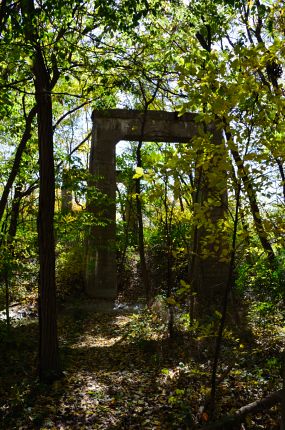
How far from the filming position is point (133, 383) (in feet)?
15.9

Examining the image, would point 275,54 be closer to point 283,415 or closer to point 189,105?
point 189,105

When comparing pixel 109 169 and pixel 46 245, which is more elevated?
pixel 109 169

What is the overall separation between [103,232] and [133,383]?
633 centimetres

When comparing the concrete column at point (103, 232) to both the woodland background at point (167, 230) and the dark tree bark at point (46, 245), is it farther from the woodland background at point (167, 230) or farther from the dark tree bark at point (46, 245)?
the dark tree bark at point (46, 245)

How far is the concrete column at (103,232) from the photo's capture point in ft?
35.5

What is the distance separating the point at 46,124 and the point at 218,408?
12.3 feet

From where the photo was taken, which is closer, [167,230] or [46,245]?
[46,245]

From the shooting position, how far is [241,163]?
2951 mm

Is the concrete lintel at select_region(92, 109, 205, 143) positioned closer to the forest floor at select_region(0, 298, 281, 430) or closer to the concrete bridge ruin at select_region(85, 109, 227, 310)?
the concrete bridge ruin at select_region(85, 109, 227, 310)

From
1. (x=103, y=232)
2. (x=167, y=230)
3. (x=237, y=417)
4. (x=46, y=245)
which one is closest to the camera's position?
(x=237, y=417)

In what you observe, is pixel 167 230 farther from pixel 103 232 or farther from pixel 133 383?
pixel 103 232

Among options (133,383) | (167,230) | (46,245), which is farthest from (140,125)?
(133,383)

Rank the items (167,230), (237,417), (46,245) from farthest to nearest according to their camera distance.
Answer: (167,230)
(46,245)
(237,417)

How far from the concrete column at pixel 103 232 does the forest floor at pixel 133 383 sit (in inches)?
142
